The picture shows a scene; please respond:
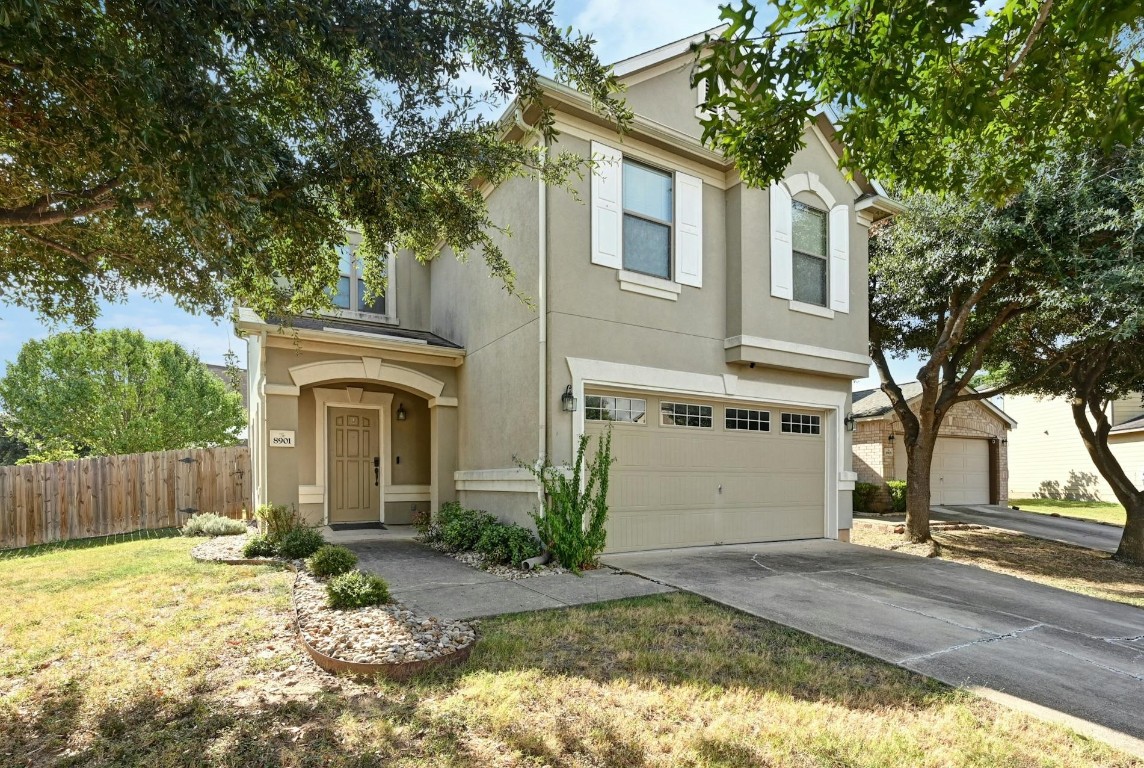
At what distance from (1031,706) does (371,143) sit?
6.18m

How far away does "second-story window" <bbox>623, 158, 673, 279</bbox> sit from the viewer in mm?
8500

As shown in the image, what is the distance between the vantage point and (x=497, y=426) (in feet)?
29.5

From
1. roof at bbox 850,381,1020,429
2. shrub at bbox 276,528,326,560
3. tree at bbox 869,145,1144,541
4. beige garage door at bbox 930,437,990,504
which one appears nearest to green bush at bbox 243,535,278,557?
shrub at bbox 276,528,326,560

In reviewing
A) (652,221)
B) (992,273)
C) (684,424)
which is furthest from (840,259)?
(684,424)

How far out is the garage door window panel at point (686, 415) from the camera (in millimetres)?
8828

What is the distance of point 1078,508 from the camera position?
21516 mm

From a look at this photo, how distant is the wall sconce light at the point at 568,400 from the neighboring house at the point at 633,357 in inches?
1.6

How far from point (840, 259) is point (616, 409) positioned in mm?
5036

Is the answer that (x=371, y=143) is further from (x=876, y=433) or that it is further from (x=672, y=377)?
(x=876, y=433)

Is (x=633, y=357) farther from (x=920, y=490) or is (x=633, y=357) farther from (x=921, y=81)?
(x=920, y=490)

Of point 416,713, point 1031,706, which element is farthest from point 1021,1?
point 416,713

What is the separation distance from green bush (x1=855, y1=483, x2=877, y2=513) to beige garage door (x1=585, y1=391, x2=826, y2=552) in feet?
26.2

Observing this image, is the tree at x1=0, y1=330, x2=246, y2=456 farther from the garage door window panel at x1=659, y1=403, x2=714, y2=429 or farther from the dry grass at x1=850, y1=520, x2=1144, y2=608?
the dry grass at x1=850, y1=520, x2=1144, y2=608

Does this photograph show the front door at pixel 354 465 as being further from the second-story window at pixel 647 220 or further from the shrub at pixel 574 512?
the second-story window at pixel 647 220
